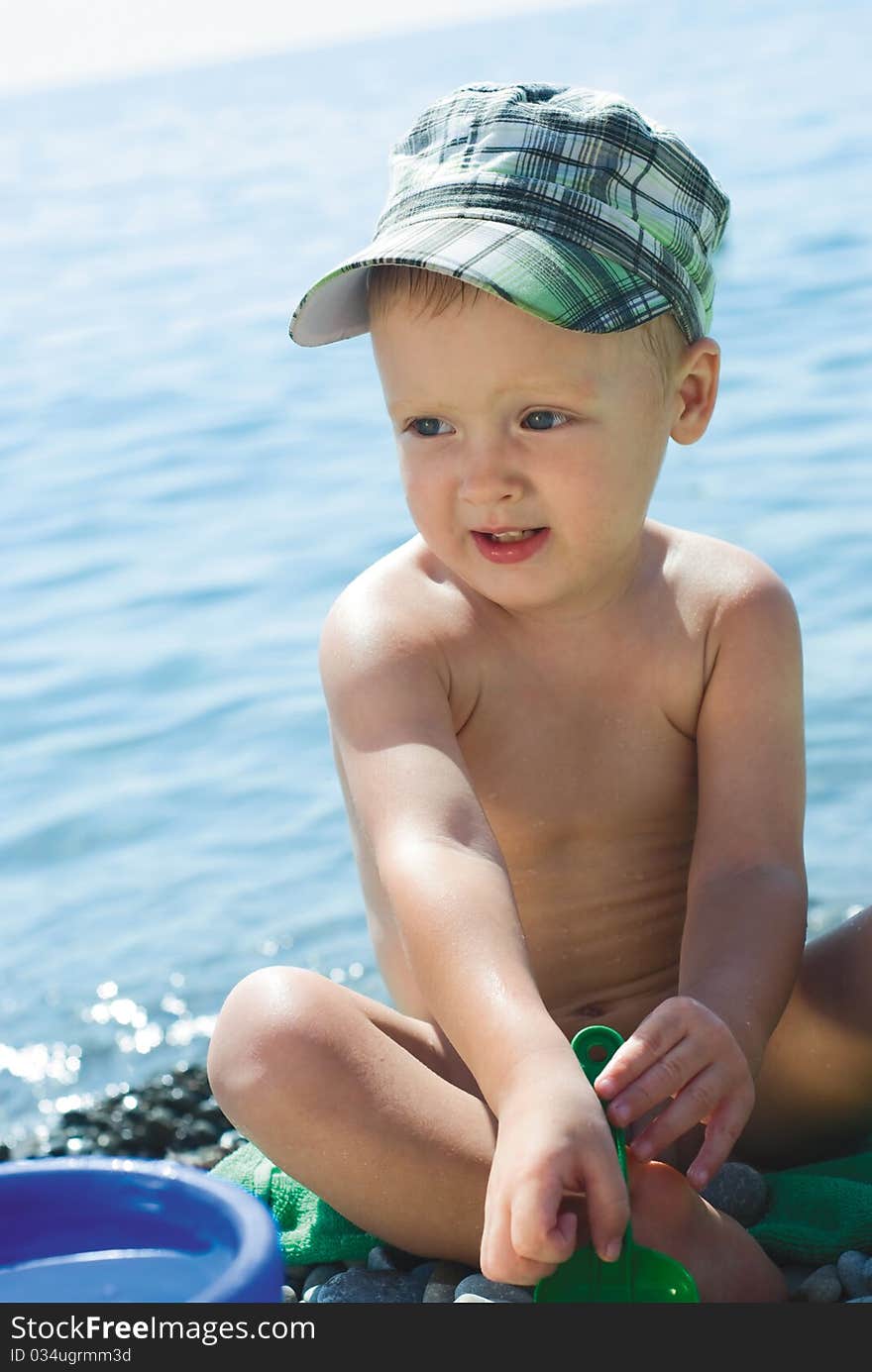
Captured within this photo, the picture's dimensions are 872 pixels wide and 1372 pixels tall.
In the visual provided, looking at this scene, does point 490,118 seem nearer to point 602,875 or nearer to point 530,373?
point 530,373

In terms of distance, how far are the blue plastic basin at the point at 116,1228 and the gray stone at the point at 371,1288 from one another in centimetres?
25

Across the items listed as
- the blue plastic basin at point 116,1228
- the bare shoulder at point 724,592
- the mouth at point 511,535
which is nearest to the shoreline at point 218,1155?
the blue plastic basin at point 116,1228

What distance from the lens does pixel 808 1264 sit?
1955mm

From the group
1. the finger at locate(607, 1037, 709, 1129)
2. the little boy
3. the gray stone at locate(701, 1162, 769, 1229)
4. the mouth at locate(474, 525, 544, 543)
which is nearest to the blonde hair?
the little boy

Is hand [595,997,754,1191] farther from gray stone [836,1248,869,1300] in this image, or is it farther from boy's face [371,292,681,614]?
boy's face [371,292,681,614]

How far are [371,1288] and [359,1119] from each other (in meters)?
0.22

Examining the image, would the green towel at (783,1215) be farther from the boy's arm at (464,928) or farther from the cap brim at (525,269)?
the cap brim at (525,269)

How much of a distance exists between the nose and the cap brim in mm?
154

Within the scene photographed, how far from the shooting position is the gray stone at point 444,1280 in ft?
6.16

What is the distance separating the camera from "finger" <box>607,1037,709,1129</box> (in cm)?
163

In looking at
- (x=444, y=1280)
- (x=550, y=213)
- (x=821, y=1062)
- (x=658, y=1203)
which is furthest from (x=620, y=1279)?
(x=550, y=213)

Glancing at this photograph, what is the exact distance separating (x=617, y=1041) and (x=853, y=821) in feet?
7.52

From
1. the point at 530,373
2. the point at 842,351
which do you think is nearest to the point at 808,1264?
the point at 530,373

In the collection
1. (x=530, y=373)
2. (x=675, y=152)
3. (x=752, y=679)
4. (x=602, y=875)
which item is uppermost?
(x=675, y=152)
